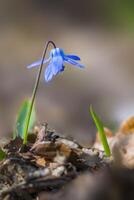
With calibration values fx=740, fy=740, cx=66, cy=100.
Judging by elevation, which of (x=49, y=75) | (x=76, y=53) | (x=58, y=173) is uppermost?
(x=76, y=53)

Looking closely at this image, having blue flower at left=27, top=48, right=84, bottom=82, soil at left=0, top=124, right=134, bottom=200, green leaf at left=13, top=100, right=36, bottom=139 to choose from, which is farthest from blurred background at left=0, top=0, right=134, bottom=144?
soil at left=0, top=124, right=134, bottom=200

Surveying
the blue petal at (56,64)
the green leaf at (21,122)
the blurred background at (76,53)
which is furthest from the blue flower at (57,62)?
the blurred background at (76,53)

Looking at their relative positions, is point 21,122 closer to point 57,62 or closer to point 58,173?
point 57,62

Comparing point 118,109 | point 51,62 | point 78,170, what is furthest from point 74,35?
point 78,170

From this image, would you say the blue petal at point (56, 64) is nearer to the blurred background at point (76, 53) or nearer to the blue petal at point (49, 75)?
the blue petal at point (49, 75)

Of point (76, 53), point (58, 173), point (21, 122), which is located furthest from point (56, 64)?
point (76, 53)

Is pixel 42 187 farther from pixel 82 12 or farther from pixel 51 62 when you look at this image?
pixel 82 12
